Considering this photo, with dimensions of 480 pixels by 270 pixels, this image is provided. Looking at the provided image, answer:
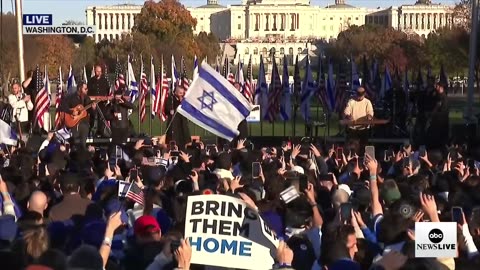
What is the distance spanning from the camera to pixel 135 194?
9406mm

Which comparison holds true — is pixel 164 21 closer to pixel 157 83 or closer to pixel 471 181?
pixel 157 83

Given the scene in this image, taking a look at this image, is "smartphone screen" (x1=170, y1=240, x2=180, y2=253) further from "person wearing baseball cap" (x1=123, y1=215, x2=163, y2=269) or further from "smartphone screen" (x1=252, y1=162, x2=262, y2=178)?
"smartphone screen" (x1=252, y1=162, x2=262, y2=178)

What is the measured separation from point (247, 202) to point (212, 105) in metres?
5.93

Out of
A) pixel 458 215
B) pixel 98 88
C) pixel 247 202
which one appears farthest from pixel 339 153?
pixel 98 88

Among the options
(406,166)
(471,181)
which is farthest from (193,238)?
(406,166)

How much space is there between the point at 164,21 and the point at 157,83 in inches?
2536

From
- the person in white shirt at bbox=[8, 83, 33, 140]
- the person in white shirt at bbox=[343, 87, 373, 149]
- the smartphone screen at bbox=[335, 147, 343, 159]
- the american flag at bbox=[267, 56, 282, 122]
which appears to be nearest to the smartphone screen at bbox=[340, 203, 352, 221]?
the smartphone screen at bbox=[335, 147, 343, 159]

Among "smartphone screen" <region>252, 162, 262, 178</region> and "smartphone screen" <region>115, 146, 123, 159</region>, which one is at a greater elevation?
"smartphone screen" <region>252, 162, 262, 178</region>

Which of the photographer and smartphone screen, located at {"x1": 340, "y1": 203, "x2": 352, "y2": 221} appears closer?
smartphone screen, located at {"x1": 340, "y1": 203, "x2": 352, "y2": 221}

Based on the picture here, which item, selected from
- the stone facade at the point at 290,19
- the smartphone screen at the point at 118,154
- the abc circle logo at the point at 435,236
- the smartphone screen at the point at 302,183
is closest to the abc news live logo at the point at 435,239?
the abc circle logo at the point at 435,236

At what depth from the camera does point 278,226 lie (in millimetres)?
8672

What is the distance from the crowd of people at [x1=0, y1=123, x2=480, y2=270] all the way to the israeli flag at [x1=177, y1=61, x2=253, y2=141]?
41cm

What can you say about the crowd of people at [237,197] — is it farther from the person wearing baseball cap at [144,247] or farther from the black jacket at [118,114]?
the black jacket at [118,114]

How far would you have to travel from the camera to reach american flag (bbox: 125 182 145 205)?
9.38m
